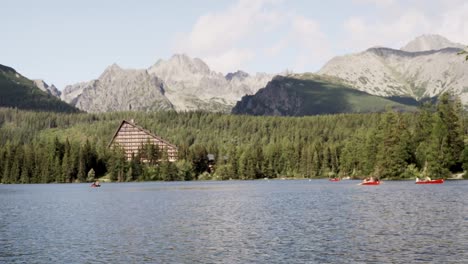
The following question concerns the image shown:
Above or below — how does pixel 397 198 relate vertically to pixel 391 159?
below

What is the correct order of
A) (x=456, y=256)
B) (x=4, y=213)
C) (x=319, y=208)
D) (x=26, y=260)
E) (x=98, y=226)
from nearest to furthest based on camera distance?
(x=456, y=256)
(x=26, y=260)
(x=98, y=226)
(x=319, y=208)
(x=4, y=213)

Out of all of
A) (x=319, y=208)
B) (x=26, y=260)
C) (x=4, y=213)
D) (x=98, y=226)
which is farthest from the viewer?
(x=4, y=213)

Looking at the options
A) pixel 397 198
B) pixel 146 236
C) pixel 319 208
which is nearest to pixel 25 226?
pixel 146 236

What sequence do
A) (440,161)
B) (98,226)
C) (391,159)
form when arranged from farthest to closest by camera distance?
(391,159)
(440,161)
(98,226)

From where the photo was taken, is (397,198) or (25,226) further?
(397,198)

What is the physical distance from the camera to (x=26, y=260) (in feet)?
171

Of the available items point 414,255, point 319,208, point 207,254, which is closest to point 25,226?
point 207,254

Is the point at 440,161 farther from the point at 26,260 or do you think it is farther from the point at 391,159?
the point at 26,260

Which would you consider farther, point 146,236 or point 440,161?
point 440,161

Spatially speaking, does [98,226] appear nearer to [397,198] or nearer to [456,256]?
[456,256]

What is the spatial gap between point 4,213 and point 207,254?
60.3m

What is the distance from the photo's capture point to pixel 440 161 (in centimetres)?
18412

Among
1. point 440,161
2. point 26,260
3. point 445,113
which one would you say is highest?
point 445,113

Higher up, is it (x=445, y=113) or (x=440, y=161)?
(x=445, y=113)
